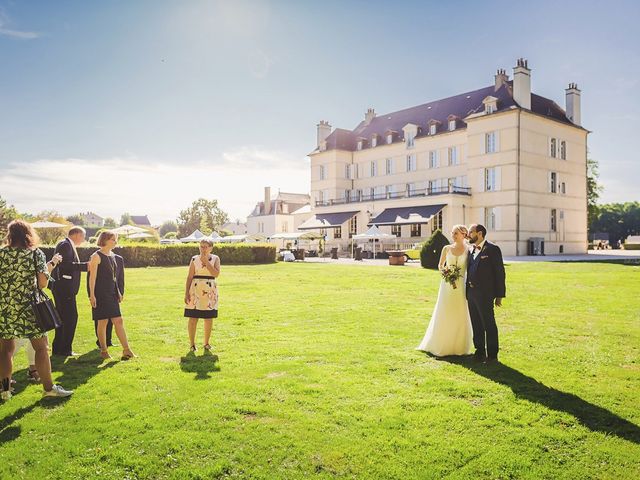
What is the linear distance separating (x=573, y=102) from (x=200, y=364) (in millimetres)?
46246

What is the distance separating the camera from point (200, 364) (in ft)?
21.3

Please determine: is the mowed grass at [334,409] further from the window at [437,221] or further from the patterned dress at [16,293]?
the window at [437,221]

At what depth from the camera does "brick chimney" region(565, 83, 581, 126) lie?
1699 inches

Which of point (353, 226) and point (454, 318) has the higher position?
point (353, 226)

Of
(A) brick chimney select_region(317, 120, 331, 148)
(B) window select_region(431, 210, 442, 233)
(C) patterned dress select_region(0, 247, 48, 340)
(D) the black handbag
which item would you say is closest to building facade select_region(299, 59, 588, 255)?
(B) window select_region(431, 210, 442, 233)

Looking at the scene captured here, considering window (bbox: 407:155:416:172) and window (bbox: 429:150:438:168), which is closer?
window (bbox: 429:150:438:168)

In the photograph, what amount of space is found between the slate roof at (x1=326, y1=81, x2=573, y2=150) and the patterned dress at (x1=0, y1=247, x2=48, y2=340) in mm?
39243

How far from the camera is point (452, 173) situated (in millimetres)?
43906

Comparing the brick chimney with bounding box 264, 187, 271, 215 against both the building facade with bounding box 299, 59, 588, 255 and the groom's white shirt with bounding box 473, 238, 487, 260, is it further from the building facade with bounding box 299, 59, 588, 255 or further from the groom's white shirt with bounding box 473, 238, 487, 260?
the groom's white shirt with bounding box 473, 238, 487, 260

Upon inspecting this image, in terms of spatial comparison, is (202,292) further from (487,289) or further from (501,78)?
(501,78)

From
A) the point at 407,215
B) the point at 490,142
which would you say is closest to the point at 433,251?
the point at 407,215

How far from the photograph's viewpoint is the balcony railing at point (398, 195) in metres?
40.8

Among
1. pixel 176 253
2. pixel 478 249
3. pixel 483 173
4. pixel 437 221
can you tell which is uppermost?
pixel 483 173

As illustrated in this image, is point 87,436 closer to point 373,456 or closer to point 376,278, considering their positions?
point 373,456
